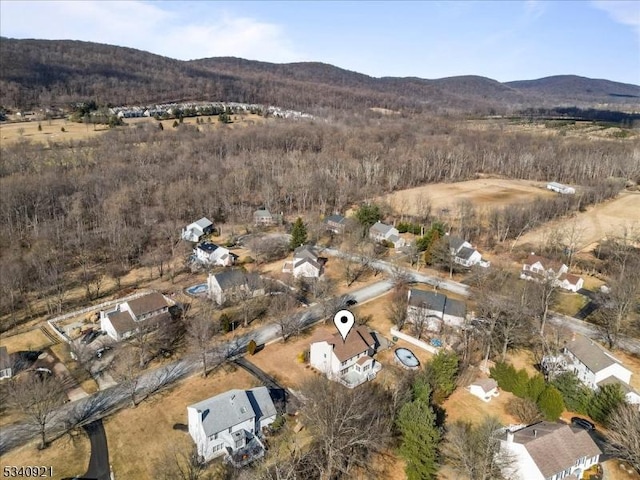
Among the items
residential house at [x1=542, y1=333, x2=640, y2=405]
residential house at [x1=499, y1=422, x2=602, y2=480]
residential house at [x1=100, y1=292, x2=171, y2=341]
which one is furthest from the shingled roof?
residential house at [x1=100, y1=292, x2=171, y2=341]

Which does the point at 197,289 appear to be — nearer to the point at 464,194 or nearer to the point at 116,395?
the point at 116,395

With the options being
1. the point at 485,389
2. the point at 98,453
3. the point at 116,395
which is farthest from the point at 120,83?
the point at 485,389

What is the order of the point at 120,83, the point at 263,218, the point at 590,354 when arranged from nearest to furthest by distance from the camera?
the point at 590,354 < the point at 263,218 < the point at 120,83

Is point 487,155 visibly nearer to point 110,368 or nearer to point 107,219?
point 107,219

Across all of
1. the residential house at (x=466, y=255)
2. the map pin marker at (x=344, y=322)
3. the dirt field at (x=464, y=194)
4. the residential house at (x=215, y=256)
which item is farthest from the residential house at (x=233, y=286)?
the dirt field at (x=464, y=194)

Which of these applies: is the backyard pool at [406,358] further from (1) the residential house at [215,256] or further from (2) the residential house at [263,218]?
(2) the residential house at [263,218]

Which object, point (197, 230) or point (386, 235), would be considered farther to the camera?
point (197, 230)
